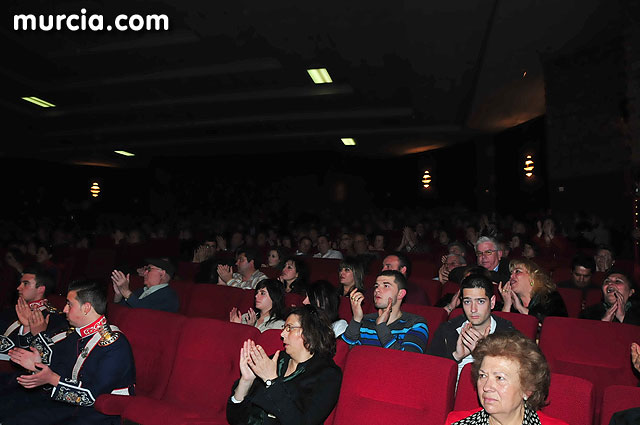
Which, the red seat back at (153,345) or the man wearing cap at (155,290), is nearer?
the red seat back at (153,345)

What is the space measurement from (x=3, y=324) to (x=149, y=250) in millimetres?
5409

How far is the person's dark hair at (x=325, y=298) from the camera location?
3.31m

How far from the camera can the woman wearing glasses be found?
1.97 m

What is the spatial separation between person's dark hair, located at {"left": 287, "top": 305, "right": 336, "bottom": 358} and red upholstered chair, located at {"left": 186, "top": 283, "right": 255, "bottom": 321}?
1.63m

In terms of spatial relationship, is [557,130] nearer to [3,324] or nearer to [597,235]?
[597,235]

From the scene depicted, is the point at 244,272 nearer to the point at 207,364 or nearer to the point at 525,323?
the point at 207,364

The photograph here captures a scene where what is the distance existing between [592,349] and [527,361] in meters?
1.25

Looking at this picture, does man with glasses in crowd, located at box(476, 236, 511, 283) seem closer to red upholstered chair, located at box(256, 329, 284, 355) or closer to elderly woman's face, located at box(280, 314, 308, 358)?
red upholstered chair, located at box(256, 329, 284, 355)

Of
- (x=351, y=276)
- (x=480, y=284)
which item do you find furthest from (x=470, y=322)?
(x=351, y=276)

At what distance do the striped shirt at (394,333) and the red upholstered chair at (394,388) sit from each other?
1.82ft

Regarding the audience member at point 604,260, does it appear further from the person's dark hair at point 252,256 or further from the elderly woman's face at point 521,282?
the person's dark hair at point 252,256

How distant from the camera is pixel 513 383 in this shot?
163 centimetres

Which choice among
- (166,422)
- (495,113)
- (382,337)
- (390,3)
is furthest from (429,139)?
(166,422)

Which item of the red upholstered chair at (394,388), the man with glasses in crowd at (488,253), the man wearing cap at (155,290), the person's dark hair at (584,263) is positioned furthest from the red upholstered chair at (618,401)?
the man wearing cap at (155,290)
